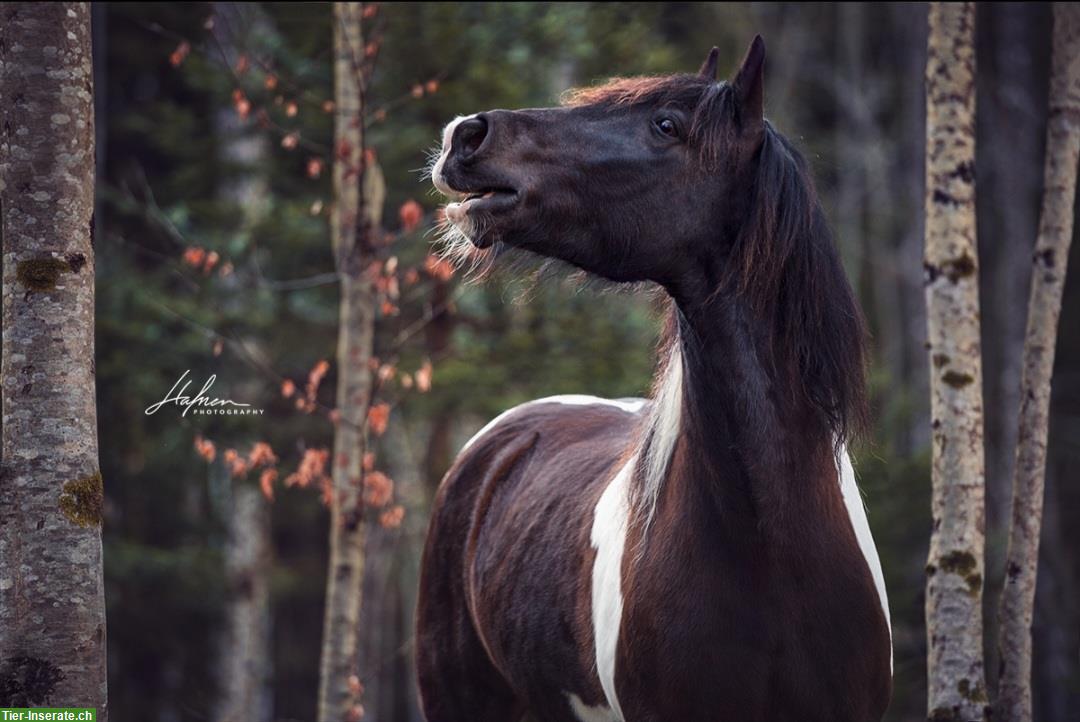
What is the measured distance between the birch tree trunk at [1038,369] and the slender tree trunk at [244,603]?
8.47 m

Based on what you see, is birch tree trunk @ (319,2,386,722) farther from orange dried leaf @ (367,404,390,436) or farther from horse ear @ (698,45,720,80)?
horse ear @ (698,45,720,80)

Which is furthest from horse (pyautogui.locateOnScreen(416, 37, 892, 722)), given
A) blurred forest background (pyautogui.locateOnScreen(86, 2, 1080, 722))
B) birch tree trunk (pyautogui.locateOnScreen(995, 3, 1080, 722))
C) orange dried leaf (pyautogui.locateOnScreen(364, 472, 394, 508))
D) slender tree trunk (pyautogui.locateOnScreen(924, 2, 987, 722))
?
orange dried leaf (pyautogui.locateOnScreen(364, 472, 394, 508))

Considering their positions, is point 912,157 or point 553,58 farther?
point 912,157

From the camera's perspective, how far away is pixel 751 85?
131 inches

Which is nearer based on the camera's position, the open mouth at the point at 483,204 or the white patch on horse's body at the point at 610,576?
the open mouth at the point at 483,204

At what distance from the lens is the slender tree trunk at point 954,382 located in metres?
4.71

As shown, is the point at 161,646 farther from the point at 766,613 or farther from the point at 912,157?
the point at 912,157

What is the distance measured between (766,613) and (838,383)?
673 mm

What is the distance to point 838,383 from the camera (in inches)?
132

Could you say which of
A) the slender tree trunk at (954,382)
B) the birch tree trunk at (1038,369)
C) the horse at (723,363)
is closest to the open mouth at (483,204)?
the horse at (723,363)

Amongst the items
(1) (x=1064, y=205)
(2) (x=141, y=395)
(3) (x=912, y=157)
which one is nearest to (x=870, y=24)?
(3) (x=912, y=157)

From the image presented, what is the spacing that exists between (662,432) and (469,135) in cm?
111

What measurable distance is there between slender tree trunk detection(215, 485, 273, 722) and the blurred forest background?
5cm

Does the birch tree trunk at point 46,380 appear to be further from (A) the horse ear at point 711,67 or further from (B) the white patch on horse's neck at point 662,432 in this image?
(A) the horse ear at point 711,67
